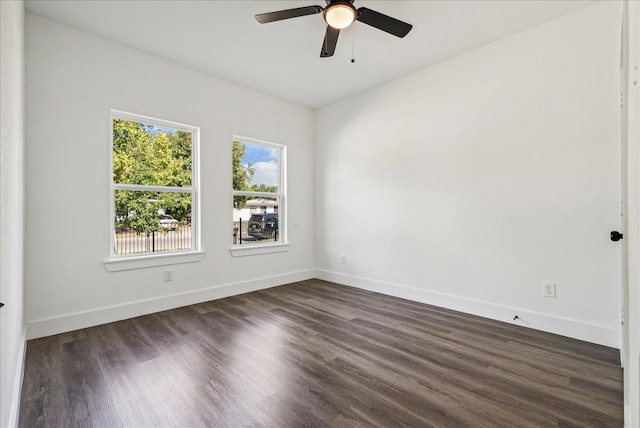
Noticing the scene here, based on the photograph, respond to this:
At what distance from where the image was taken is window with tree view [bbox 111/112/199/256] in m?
3.15

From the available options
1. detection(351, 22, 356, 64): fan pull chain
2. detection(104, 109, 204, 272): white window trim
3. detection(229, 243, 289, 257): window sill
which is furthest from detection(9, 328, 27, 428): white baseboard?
detection(351, 22, 356, 64): fan pull chain

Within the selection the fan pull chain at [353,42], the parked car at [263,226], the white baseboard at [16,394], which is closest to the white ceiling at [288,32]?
the fan pull chain at [353,42]

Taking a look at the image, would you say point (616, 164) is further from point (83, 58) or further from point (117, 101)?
point (83, 58)

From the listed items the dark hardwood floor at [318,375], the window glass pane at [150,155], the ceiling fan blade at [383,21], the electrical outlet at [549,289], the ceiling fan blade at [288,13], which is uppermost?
the ceiling fan blade at [288,13]

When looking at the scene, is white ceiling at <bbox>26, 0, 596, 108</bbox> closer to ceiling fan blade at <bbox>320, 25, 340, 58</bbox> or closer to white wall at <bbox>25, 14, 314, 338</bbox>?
white wall at <bbox>25, 14, 314, 338</bbox>

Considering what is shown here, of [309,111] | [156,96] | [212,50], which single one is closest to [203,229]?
[156,96]

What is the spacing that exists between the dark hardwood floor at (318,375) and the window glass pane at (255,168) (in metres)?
1.95

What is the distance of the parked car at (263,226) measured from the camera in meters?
4.33

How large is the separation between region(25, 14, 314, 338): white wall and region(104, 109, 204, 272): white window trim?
58 mm

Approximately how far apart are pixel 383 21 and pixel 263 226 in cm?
304

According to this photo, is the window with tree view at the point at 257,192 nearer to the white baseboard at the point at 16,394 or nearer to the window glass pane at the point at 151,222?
the window glass pane at the point at 151,222

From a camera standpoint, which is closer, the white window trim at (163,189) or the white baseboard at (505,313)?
the white baseboard at (505,313)

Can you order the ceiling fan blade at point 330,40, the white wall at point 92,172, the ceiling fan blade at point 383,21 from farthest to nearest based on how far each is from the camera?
the white wall at point 92,172, the ceiling fan blade at point 330,40, the ceiling fan blade at point 383,21

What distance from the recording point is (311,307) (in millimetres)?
3461
